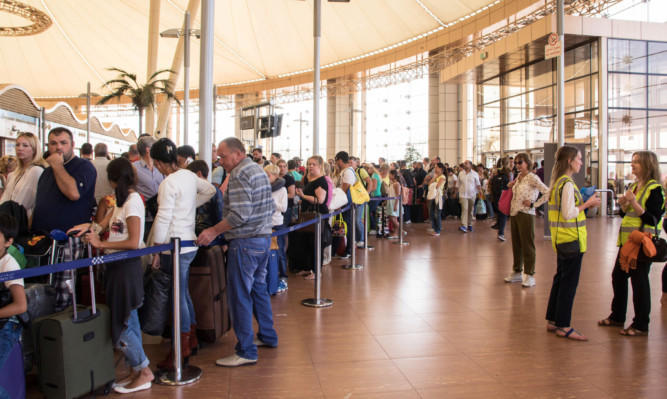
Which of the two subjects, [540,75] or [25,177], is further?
[540,75]

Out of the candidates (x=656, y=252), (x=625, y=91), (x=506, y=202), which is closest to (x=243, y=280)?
(x=656, y=252)

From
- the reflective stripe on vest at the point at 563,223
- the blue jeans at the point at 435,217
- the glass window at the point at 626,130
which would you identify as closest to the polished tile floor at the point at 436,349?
the reflective stripe on vest at the point at 563,223

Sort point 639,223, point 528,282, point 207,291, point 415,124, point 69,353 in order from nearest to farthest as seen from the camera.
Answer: point 69,353 → point 207,291 → point 639,223 → point 528,282 → point 415,124

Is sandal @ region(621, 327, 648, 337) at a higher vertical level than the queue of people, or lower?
lower

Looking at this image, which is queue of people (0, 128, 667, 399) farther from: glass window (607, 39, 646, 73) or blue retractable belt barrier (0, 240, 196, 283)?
glass window (607, 39, 646, 73)

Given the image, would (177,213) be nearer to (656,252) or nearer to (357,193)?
(656,252)

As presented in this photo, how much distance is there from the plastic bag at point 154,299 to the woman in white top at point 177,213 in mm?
120

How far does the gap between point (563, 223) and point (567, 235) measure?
0.12 metres

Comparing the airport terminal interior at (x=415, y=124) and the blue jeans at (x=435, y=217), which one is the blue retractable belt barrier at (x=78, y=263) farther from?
the blue jeans at (x=435, y=217)

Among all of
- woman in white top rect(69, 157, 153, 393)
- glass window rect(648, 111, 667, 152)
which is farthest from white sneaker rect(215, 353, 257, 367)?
glass window rect(648, 111, 667, 152)

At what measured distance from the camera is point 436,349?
465 centimetres

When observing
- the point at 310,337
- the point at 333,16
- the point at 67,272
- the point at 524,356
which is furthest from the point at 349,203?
the point at 333,16

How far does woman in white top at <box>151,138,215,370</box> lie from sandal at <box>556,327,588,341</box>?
3500 mm

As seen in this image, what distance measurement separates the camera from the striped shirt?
4.08 meters
